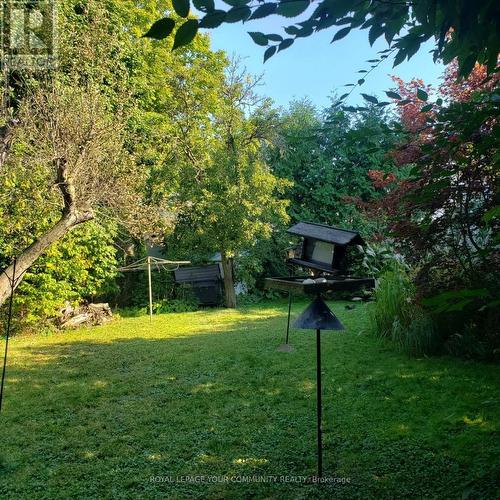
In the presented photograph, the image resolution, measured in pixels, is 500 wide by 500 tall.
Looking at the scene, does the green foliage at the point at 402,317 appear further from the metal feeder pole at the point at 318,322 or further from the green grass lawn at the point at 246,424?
the metal feeder pole at the point at 318,322

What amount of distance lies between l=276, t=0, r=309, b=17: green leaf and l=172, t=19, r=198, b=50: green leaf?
0.22m

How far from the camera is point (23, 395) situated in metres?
3.78

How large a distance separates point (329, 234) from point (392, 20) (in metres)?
2.05

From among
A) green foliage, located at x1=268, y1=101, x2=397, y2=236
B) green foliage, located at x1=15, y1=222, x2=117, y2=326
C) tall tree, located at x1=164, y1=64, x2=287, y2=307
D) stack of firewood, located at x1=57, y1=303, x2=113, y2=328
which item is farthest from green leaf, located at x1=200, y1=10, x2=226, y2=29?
green foliage, located at x1=268, y1=101, x2=397, y2=236

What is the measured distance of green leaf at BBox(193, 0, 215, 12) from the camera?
32.7 inches

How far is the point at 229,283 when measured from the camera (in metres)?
10.3

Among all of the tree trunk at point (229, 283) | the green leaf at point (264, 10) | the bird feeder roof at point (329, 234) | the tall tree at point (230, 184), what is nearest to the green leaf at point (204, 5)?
the green leaf at point (264, 10)

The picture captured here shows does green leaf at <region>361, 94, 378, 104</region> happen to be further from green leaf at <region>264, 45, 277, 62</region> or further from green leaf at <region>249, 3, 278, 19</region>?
green leaf at <region>249, 3, 278, 19</region>

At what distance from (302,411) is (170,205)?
7027mm

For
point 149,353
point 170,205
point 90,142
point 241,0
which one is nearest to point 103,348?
point 149,353

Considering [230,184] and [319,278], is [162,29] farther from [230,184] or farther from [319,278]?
[230,184]

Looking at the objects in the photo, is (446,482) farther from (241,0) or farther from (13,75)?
(13,75)

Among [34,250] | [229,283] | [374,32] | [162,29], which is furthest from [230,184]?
[162,29]

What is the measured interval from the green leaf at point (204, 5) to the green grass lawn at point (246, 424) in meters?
1.60
